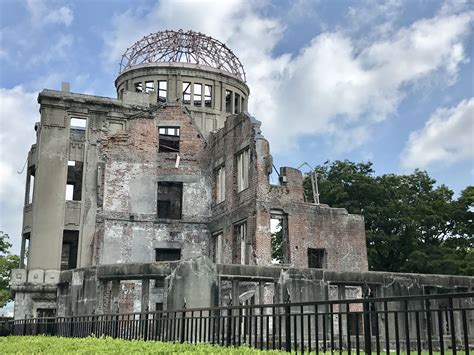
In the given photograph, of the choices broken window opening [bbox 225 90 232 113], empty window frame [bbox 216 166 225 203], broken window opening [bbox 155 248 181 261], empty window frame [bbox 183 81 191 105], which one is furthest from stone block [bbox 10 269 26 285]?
broken window opening [bbox 225 90 232 113]

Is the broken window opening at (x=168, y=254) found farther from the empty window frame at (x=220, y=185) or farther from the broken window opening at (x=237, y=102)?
the broken window opening at (x=237, y=102)

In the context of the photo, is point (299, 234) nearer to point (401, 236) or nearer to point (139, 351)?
point (401, 236)

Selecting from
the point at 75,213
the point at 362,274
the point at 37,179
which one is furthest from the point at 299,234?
the point at 37,179

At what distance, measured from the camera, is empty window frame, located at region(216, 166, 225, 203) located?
28.4m

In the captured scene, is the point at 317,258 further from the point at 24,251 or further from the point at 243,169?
the point at 24,251

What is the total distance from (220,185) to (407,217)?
13.4m

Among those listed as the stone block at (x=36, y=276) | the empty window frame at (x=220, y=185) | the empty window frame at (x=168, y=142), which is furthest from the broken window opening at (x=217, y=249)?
the stone block at (x=36, y=276)

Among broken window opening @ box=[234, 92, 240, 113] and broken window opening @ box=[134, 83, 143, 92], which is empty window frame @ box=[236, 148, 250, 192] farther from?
broken window opening @ box=[134, 83, 143, 92]

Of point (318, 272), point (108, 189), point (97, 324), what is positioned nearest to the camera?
point (97, 324)

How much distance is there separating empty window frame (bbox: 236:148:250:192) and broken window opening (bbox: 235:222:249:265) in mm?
1722

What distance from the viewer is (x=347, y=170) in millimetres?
38875

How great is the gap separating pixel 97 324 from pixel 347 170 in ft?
94.3

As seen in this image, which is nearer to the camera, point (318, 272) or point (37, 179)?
point (318, 272)

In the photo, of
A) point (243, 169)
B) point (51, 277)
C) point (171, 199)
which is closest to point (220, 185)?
point (243, 169)
